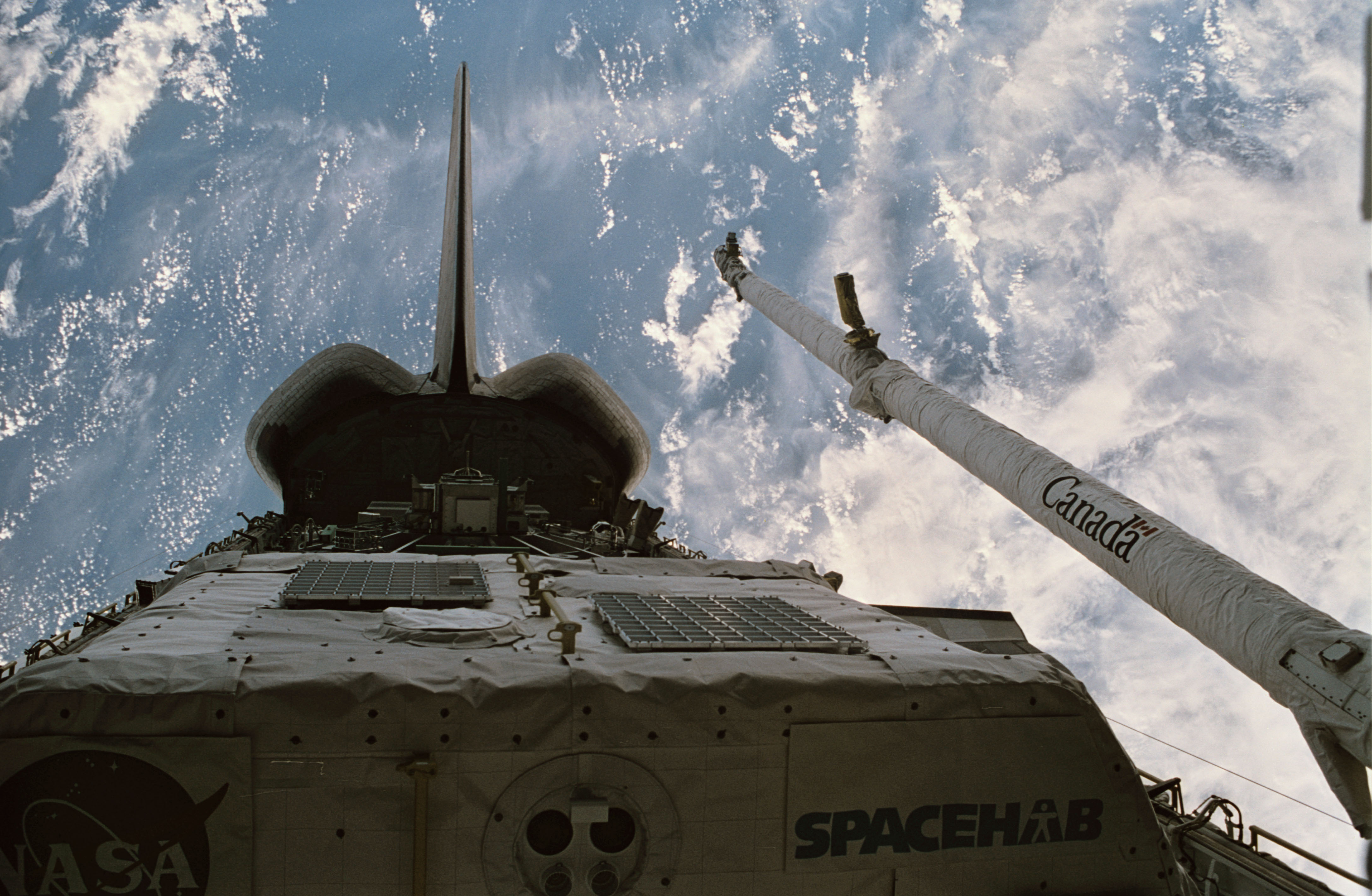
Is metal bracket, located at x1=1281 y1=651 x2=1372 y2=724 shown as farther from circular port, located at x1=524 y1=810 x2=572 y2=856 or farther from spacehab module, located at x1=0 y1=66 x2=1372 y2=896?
circular port, located at x1=524 y1=810 x2=572 y2=856

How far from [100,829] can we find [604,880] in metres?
2.36

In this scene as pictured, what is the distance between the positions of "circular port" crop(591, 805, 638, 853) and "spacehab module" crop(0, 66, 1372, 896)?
0.7 inches

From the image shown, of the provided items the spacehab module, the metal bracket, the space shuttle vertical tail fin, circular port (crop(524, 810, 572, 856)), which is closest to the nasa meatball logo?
the spacehab module

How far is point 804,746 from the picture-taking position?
4.18m

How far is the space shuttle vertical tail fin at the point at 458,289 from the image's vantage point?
20469 millimetres

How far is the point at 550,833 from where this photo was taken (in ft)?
13.0

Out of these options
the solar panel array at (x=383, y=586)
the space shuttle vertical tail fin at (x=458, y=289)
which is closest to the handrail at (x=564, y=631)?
the solar panel array at (x=383, y=586)

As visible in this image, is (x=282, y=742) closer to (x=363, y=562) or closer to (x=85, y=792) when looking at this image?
(x=85, y=792)

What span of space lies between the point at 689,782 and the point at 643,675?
59cm

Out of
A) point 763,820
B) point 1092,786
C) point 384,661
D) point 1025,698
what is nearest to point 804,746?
point 763,820

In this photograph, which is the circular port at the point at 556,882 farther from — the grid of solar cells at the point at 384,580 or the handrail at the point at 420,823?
the grid of solar cells at the point at 384,580

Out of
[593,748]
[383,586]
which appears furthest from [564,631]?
[383,586]

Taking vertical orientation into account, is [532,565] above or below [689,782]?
above

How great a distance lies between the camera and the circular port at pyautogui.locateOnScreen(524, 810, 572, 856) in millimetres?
3945
